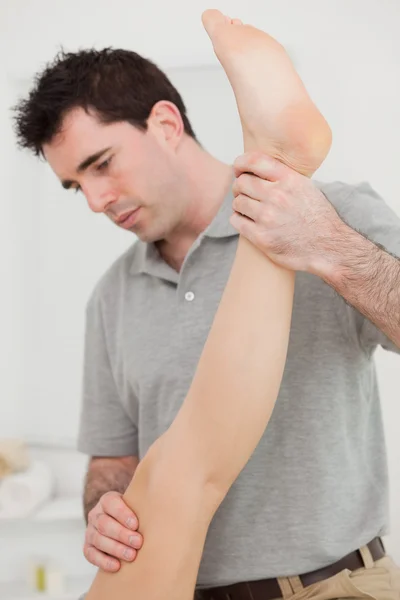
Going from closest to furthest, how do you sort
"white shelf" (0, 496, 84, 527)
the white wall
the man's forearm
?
1. the man's forearm
2. the white wall
3. "white shelf" (0, 496, 84, 527)

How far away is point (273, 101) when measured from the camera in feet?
2.72

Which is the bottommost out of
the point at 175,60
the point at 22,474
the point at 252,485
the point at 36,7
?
the point at 22,474

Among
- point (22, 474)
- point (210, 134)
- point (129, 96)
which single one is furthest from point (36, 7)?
point (22, 474)

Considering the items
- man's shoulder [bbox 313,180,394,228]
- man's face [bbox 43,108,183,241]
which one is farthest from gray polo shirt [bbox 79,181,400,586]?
man's face [bbox 43,108,183,241]

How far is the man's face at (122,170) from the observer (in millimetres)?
1146

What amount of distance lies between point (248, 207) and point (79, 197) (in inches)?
45.2

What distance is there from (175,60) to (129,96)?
639 millimetres

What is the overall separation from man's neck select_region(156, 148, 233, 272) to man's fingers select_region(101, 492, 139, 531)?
1.32 feet

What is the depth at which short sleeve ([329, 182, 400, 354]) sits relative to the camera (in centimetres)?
94

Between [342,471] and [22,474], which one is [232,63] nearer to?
[342,471]

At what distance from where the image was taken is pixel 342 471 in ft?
3.45

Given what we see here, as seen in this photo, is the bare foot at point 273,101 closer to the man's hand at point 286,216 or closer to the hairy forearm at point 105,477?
the man's hand at point 286,216

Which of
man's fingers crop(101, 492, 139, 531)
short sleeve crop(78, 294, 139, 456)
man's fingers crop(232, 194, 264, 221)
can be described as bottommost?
man's fingers crop(101, 492, 139, 531)

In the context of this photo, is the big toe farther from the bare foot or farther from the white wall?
the white wall
